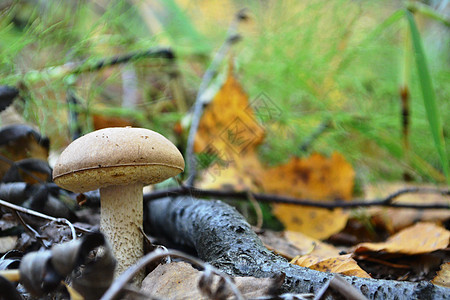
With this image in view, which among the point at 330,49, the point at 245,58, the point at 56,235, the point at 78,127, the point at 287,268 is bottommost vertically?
the point at 78,127

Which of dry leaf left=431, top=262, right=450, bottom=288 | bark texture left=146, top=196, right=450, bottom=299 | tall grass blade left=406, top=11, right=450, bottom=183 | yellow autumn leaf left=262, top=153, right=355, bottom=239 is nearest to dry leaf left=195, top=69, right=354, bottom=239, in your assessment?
yellow autumn leaf left=262, top=153, right=355, bottom=239

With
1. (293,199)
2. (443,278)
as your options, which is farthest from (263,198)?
(443,278)

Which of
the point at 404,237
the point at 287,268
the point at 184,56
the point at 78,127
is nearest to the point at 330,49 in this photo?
the point at 184,56

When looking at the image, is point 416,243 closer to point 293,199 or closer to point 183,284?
point 293,199

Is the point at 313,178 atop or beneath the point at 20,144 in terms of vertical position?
atop

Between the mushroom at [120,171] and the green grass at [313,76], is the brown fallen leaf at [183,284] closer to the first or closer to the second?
the mushroom at [120,171]

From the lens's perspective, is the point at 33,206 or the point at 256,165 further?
the point at 256,165

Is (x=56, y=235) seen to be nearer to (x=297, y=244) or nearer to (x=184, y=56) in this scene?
(x=297, y=244)
